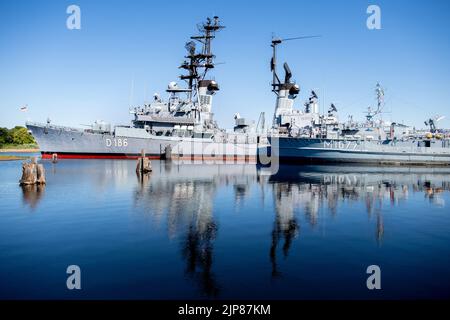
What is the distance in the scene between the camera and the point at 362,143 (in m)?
63.4

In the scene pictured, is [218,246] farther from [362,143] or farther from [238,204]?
[362,143]

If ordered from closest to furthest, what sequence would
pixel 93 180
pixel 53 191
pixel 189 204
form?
pixel 189 204 → pixel 53 191 → pixel 93 180

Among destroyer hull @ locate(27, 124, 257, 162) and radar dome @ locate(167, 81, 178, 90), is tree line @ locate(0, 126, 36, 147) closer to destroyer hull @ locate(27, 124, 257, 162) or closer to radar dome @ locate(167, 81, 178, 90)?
destroyer hull @ locate(27, 124, 257, 162)

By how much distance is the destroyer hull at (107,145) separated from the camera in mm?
59219

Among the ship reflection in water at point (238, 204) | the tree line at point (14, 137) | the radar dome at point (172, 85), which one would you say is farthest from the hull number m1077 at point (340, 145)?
the tree line at point (14, 137)

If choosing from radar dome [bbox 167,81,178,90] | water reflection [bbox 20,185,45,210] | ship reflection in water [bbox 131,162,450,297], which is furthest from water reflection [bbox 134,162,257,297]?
radar dome [bbox 167,81,178,90]

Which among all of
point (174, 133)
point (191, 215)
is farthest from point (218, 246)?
point (174, 133)

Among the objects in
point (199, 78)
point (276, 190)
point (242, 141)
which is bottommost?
point (276, 190)

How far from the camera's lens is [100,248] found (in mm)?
10945

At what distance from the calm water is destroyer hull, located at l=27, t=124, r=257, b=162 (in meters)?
39.8

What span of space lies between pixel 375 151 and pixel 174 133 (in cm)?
3996
